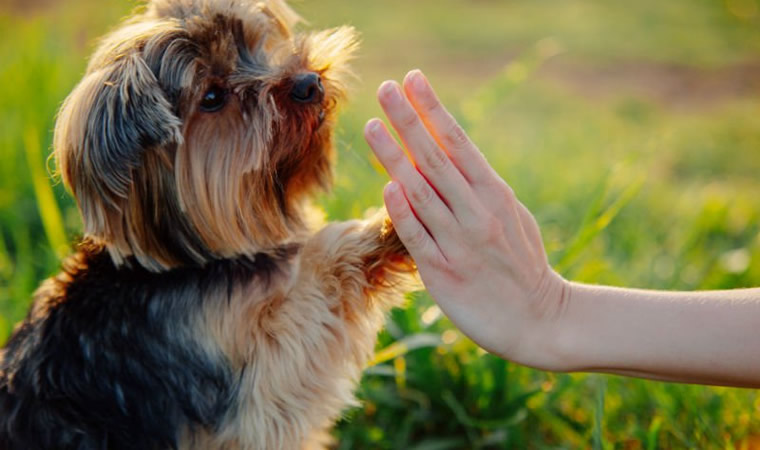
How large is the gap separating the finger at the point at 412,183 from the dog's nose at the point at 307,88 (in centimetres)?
48

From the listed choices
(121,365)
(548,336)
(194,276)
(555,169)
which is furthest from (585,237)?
(555,169)

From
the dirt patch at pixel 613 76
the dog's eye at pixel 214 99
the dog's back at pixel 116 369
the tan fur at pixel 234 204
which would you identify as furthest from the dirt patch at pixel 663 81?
the dog's back at pixel 116 369

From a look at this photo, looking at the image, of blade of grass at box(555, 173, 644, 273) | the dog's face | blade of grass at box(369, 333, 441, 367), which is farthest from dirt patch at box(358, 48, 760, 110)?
the dog's face

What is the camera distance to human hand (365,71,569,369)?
5.97 feet

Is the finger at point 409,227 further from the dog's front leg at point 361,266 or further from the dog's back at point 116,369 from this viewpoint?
the dog's back at point 116,369

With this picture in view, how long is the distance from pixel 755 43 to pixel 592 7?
2.48 metres

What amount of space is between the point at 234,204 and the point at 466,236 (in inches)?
30.6

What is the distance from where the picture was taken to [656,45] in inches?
353

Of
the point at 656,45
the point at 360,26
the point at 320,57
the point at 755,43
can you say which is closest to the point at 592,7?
the point at 656,45

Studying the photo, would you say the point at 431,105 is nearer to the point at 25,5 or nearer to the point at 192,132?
the point at 192,132

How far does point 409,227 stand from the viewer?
6.15 ft

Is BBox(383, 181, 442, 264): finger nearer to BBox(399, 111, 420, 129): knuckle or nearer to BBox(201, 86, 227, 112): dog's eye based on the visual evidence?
BBox(399, 111, 420, 129): knuckle

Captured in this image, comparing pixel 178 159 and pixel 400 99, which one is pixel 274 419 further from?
pixel 400 99

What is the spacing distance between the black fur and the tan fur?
0.06 meters
